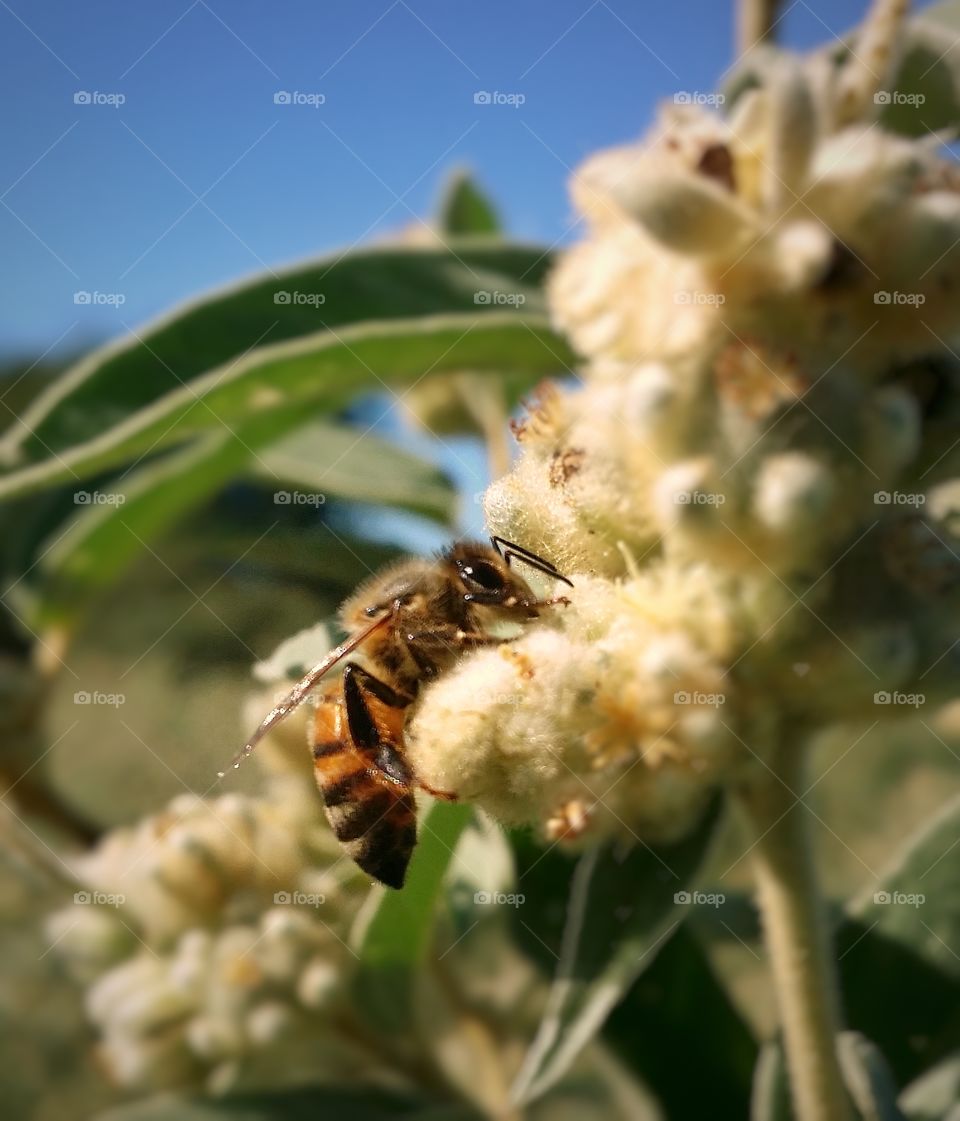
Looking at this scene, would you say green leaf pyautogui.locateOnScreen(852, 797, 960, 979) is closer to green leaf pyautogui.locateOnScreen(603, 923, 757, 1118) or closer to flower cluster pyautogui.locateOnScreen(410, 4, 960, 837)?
green leaf pyautogui.locateOnScreen(603, 923, 757, 1118)

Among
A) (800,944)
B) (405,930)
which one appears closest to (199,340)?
(405,930)

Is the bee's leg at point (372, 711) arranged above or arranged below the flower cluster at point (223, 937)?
above

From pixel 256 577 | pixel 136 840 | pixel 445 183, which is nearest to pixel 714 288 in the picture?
pixel 256 577

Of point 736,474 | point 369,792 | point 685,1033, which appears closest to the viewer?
point 736,474

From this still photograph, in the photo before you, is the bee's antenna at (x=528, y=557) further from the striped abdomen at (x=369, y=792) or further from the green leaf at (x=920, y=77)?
the green leaf at (x=920, y=77)

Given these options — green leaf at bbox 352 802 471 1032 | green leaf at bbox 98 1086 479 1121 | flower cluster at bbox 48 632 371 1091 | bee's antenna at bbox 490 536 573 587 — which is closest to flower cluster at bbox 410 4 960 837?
bee's antenna at bbox 490 536 573 587

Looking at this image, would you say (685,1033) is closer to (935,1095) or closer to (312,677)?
(935,1095)

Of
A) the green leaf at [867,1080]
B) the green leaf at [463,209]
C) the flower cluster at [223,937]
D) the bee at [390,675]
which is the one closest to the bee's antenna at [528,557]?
the bee at [390,675]
